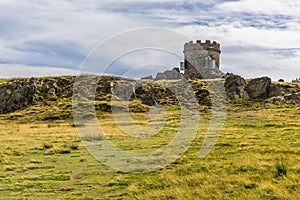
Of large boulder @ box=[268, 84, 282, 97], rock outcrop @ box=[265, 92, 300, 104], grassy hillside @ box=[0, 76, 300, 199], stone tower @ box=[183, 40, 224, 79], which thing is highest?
stone tower @ box=[183, 40, 224, 79]

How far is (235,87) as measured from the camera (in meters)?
88.3

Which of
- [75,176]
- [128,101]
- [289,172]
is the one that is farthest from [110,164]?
[128,101]

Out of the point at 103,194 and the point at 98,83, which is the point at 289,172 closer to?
the point at 103,194

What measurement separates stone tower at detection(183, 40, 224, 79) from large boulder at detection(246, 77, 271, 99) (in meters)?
18.7

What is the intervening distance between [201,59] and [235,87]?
23.2 m

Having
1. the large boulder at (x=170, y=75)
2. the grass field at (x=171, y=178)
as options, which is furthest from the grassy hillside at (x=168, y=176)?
the large boulder at (x=170, y=75)

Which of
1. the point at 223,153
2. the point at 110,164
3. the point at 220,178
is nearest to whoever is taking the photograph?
the point at 220,178

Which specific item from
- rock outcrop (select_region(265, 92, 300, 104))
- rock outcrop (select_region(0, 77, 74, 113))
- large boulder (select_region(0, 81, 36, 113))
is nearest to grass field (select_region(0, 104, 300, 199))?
rock outcrop (select_region(265, 92, 300, 104))

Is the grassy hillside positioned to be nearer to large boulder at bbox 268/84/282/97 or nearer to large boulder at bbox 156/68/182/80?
large boulder at bbox 268/84/282/97

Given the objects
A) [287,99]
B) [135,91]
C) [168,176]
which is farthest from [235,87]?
[168,176]

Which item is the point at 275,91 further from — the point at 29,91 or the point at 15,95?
the point at 15,95

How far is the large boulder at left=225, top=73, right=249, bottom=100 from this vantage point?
86.6 m

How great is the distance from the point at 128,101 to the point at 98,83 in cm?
1401

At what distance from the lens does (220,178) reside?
15703mm
